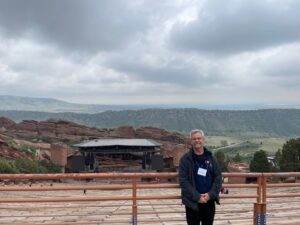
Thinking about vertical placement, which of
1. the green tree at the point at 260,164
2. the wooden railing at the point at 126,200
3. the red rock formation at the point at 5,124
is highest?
the wooden railing at the point at 126,200

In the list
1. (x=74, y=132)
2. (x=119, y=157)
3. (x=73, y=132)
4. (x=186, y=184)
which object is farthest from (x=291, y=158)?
(x=73, y=132)

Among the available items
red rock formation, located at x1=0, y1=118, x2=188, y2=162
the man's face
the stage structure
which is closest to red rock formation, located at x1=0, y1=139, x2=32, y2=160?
the stage structure

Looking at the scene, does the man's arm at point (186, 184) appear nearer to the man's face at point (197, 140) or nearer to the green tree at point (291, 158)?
the man's face at point (197, 140)

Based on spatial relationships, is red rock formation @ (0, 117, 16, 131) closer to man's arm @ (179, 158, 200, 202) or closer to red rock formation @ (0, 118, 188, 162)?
red rock formation @ (0, 118, 188, 162)

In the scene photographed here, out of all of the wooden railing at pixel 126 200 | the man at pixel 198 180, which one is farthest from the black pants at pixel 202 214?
the wooden railing at pixel 126 200

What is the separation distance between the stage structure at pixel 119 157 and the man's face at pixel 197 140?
166 feet

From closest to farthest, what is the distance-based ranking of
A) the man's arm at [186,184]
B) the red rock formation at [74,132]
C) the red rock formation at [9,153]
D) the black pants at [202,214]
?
the man's arm at [186,184] → the black pants at [202,214] → the red rock formation at [9,153] → the red rock formation at [74,132]

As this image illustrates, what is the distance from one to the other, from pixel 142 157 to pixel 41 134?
41.3 m

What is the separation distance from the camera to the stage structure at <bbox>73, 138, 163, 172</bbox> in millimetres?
57378

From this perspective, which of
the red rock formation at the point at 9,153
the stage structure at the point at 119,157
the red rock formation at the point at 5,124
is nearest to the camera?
the red rock formation at the point at 9,153

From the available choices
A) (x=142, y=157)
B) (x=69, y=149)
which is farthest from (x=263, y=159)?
(x=69, y=149)

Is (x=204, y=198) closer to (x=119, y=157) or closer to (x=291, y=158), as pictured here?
(x=291, y=158)

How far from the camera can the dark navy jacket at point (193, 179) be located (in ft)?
18.7

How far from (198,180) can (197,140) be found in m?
0.55
